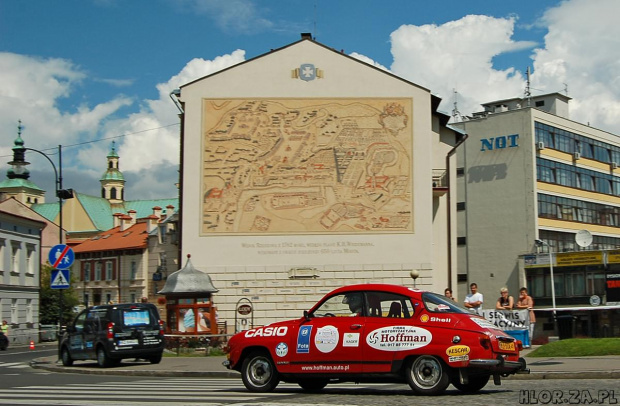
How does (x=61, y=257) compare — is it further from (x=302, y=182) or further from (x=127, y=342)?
(x=302, y=182)

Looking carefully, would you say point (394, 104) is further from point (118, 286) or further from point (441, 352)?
point (118, 286)

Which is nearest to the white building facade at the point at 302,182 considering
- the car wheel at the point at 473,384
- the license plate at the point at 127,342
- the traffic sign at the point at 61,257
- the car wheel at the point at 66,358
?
the traffic sign at the point at 61,257

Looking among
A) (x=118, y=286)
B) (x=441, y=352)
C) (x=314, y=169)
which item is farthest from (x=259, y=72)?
(x=118, y=286)

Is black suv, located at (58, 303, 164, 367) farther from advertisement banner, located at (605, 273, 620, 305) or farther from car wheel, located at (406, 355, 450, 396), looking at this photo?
advertisement banner, located at (605, 273, 620, 305)

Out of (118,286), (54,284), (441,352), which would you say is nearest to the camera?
(441,352)

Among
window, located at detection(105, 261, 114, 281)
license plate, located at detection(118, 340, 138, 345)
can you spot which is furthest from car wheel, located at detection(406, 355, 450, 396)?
window, located at detection(105, 261, 114, 281)

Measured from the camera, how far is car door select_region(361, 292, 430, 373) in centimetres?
1270

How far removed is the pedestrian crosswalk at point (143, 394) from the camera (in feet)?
40.5

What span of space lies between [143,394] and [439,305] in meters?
5.10

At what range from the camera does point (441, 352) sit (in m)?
12.4

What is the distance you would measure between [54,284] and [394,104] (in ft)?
76.6

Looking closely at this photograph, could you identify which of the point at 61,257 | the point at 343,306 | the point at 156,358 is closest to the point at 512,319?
the point at 156,358

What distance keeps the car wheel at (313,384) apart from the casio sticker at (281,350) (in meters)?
0.60

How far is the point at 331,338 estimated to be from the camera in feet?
43.6
